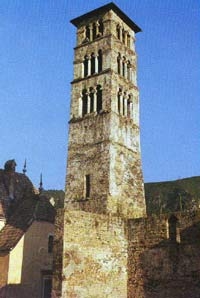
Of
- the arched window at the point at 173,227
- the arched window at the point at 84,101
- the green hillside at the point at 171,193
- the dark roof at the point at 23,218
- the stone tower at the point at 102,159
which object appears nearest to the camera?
the stone tower at the point at 102,159

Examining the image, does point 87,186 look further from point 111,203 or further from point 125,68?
point 125,68

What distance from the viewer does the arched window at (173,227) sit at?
20.0 metres

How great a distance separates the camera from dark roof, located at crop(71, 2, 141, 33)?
28.6 m

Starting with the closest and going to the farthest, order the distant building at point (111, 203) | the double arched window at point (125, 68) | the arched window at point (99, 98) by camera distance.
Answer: the distant building at point (111, 203), the arched window at point (99, 98), the double arched window at point (125, 68)

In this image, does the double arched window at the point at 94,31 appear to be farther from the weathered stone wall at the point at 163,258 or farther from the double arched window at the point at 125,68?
the weathered stone wall at the point at 163,258

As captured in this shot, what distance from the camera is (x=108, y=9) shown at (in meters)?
28.7

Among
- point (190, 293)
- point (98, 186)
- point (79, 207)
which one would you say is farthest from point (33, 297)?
point (190, 293)

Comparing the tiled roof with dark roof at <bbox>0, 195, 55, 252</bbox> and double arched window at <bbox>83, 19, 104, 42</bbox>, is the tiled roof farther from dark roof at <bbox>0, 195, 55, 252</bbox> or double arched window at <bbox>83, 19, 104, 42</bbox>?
double arched window at <bbox>83, 19, 104, 42</bbox>

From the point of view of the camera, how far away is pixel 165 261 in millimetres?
19969

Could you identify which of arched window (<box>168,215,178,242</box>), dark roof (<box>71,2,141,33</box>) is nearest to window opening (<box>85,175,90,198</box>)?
arched window (<box>168,215,178,242</box>)

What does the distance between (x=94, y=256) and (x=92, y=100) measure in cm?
1089

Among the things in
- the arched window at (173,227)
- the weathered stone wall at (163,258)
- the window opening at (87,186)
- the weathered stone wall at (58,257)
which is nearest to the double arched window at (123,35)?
the window opening at (87,186)

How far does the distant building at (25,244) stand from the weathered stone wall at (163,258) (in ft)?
24.0

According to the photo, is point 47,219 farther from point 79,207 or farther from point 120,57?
point 120,57
